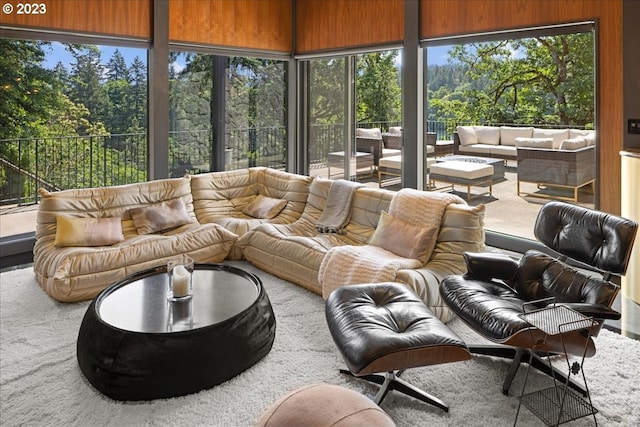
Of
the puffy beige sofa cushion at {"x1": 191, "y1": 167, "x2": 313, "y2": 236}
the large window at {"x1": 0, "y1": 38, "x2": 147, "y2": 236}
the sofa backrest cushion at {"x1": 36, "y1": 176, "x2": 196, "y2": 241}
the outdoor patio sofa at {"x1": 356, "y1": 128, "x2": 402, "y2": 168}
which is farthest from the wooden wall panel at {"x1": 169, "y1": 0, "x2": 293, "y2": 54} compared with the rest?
the sofa backrest cushion at {"x1": 36, "y1": 176, "x2": 196, "y2": 241}

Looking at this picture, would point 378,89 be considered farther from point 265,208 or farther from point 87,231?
point 87,231

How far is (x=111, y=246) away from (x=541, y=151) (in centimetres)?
401

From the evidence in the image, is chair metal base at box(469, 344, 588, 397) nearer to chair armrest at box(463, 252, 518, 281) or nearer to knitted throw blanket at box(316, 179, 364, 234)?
chair armrest at box(463, 252, 518, 281)

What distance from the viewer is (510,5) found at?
448 cm

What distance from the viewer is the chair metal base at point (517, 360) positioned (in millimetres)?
2492

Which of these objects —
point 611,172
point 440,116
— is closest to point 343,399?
point 611,172

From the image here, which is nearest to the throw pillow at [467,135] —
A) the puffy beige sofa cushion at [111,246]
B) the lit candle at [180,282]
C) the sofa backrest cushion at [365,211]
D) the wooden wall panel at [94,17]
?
the sofa backrest cushion at [365,211]

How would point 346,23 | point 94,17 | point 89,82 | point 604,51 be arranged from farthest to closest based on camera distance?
point 346,23
point 89,82
point 94,17
point 604,51

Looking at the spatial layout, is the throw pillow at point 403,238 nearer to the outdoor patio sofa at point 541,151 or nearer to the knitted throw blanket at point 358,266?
the knitted throw blanket at point 358,266

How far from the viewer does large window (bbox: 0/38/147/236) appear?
4711 millimetres

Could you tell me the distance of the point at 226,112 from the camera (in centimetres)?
647

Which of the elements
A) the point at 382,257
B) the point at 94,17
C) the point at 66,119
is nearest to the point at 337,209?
the point at 382,257

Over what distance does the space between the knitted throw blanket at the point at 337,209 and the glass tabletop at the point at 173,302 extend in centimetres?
123

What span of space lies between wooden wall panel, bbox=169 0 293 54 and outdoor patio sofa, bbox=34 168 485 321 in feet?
6.26
